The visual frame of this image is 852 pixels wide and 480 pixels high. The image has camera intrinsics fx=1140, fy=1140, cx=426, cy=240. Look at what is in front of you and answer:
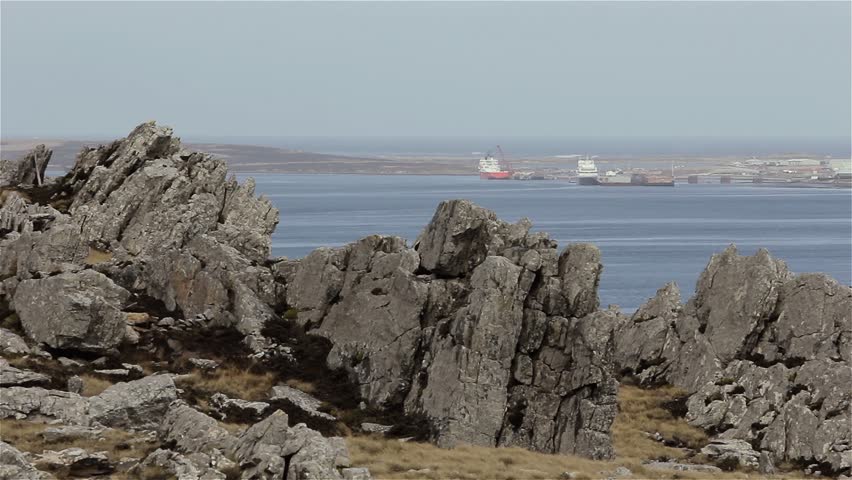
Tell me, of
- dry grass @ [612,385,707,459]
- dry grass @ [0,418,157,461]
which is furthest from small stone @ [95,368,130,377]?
dry grass @ [612,385,707,459]

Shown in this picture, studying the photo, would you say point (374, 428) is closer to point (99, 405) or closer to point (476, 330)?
point (476, 330)

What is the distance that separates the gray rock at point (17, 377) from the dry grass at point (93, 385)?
140 cm

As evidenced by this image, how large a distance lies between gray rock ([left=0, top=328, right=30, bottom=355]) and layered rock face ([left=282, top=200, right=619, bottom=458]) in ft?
36.7

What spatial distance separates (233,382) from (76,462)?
12417 mm

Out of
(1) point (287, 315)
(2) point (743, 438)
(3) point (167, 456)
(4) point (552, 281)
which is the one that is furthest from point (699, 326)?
(3) point (167, 456)

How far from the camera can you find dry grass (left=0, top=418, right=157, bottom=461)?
1258 inches

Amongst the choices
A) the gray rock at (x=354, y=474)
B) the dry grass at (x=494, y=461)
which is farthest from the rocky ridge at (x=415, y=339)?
the gray rock at (x=354, y=474)

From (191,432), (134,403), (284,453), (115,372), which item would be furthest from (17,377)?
(284,453)

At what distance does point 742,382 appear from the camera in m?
52.1

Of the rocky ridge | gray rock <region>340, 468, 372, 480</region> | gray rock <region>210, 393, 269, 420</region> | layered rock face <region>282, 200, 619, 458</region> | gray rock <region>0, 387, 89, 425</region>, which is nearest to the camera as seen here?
gray rock <region>340, 468, 372, 480</region>

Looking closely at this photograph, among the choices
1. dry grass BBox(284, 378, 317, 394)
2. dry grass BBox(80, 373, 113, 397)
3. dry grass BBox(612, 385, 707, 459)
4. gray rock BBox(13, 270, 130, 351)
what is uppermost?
gray rock BBox(13, 270, 130, 351)

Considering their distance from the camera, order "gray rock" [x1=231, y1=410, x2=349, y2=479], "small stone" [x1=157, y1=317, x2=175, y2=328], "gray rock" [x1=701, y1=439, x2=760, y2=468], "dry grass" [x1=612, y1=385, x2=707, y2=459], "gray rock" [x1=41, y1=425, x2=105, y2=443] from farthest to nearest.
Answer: "small stone" [x1=157, y1=317, x2=175, y2=328], "dry grass" [x1=612, y1=385, x2=707, y2=459], "gray rock" [x1=701, y1=439, x2=760, y2=468], "gray rock" [x1=41, y1=425, x2=105, y2=443], "gray rock" [x1=231, y1=410, x2=349, y2=479]

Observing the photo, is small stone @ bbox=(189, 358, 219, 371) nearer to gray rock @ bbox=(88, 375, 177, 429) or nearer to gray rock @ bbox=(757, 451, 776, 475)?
gray rock @ bbox=(88, 375, 177, 429)

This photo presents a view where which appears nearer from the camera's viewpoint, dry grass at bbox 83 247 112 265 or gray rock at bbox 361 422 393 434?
gray rock at bbox 361 422 393 434
